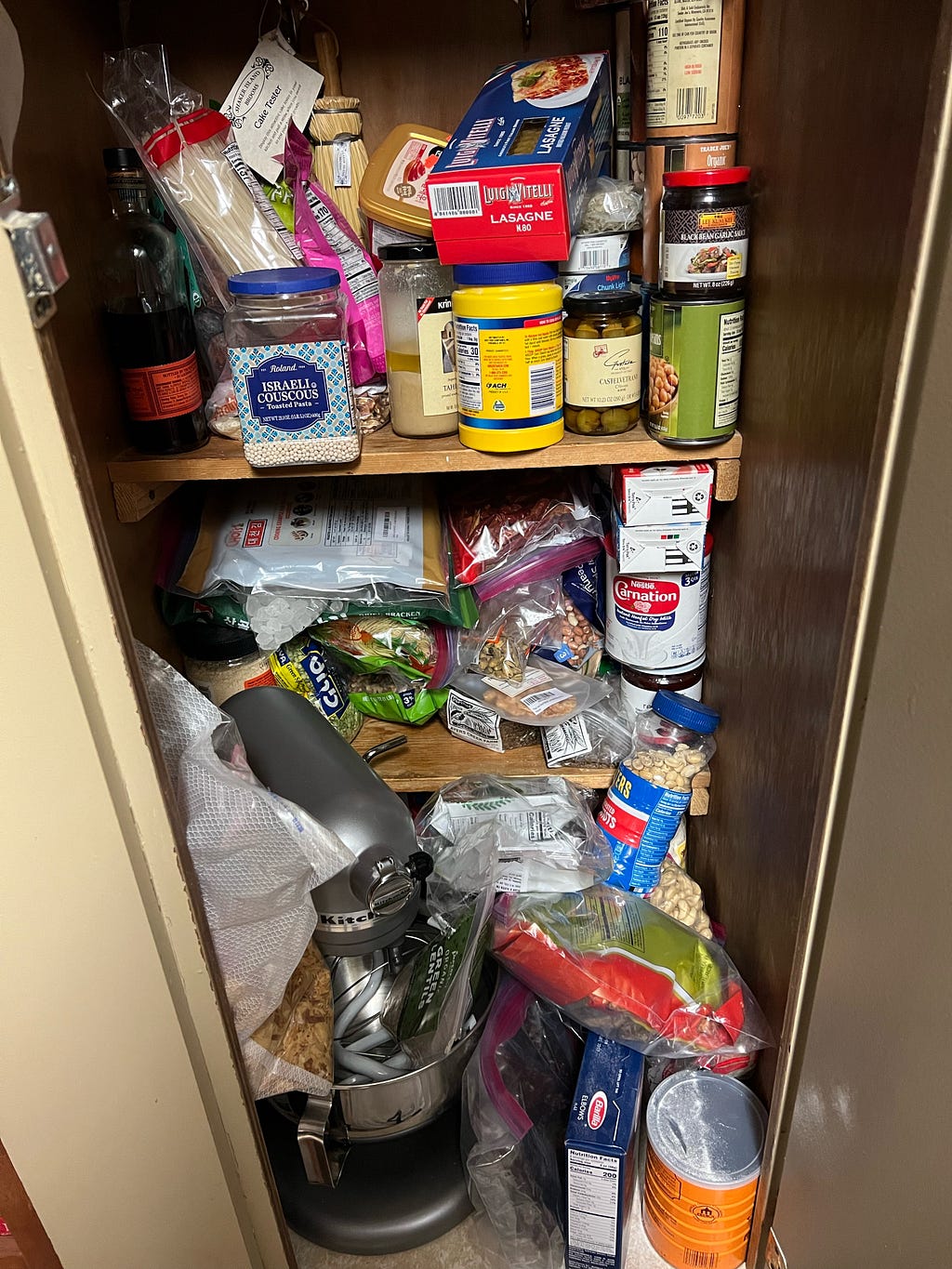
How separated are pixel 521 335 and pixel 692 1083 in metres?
0.81

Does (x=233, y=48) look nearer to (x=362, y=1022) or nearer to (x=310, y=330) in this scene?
(x=310, y=330)

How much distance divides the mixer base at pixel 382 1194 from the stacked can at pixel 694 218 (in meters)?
0.83

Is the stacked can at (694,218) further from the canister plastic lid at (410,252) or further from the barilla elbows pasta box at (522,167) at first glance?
the canister plastic lid at (410,252)

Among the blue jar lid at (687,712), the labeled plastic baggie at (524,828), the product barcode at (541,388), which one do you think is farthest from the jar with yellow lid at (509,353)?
the labeled plastic baggie at (524,828)

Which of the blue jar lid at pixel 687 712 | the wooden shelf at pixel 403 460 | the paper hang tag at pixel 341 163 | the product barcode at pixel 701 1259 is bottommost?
the product barcode at pixel 701 1259

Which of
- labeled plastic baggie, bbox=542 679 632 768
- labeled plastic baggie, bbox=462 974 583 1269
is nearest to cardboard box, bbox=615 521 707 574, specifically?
labeled plastic baggie, bbox=542 679 632 768

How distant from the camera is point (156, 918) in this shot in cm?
60

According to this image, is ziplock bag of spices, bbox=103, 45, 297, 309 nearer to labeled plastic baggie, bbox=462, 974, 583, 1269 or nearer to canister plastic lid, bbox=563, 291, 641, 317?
canister plastic lid, bbox=563, 291, 641, 317

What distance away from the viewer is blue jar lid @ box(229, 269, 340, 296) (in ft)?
2.37

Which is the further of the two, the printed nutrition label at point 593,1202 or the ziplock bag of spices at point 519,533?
the ziplock bag of spices at point 519,533

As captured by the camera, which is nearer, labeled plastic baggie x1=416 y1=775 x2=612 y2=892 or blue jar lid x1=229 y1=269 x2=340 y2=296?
blue jar lid x1=229 y1=269 x2=340 y2=296

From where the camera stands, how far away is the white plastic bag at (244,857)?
2.21 ft

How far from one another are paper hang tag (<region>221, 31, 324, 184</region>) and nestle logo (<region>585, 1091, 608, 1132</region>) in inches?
38.9

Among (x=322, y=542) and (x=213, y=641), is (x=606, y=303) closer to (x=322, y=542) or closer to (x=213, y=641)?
(x=322, y=542)
